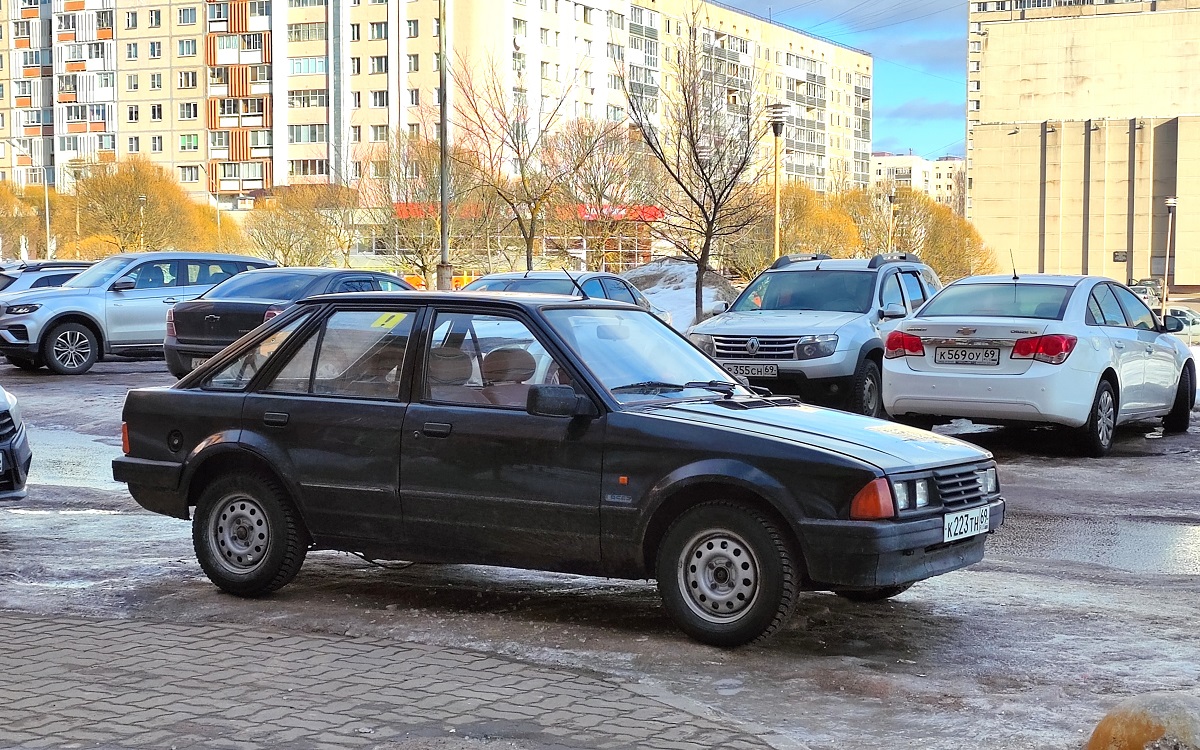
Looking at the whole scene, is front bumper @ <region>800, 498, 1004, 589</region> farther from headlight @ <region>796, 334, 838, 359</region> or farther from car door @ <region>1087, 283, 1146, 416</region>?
headlight @ <region>796, 334, 838, 359</region>

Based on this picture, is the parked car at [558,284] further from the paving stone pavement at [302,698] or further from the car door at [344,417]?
the paving stone pavement at [302,698]

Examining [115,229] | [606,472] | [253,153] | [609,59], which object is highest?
[609,59]

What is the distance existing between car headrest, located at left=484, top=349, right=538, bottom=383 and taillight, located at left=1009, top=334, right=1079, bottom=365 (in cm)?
708

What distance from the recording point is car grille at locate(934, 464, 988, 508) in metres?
6.40

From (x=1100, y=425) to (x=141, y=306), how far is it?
586 inches

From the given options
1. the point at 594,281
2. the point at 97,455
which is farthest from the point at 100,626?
the point at 594,281

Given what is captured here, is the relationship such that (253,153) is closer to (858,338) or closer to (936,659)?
(858,338)

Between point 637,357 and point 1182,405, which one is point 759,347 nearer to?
point 1182,405

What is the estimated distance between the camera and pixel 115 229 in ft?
268

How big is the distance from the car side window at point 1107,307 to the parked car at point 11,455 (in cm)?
927

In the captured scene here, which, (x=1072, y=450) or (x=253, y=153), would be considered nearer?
(x=1072, y=450)

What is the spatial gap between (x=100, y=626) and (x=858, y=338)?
10.1 m

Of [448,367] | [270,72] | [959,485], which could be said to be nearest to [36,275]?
[448,367]

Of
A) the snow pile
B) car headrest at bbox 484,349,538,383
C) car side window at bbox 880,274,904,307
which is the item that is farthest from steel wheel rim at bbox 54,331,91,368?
the snow pile
